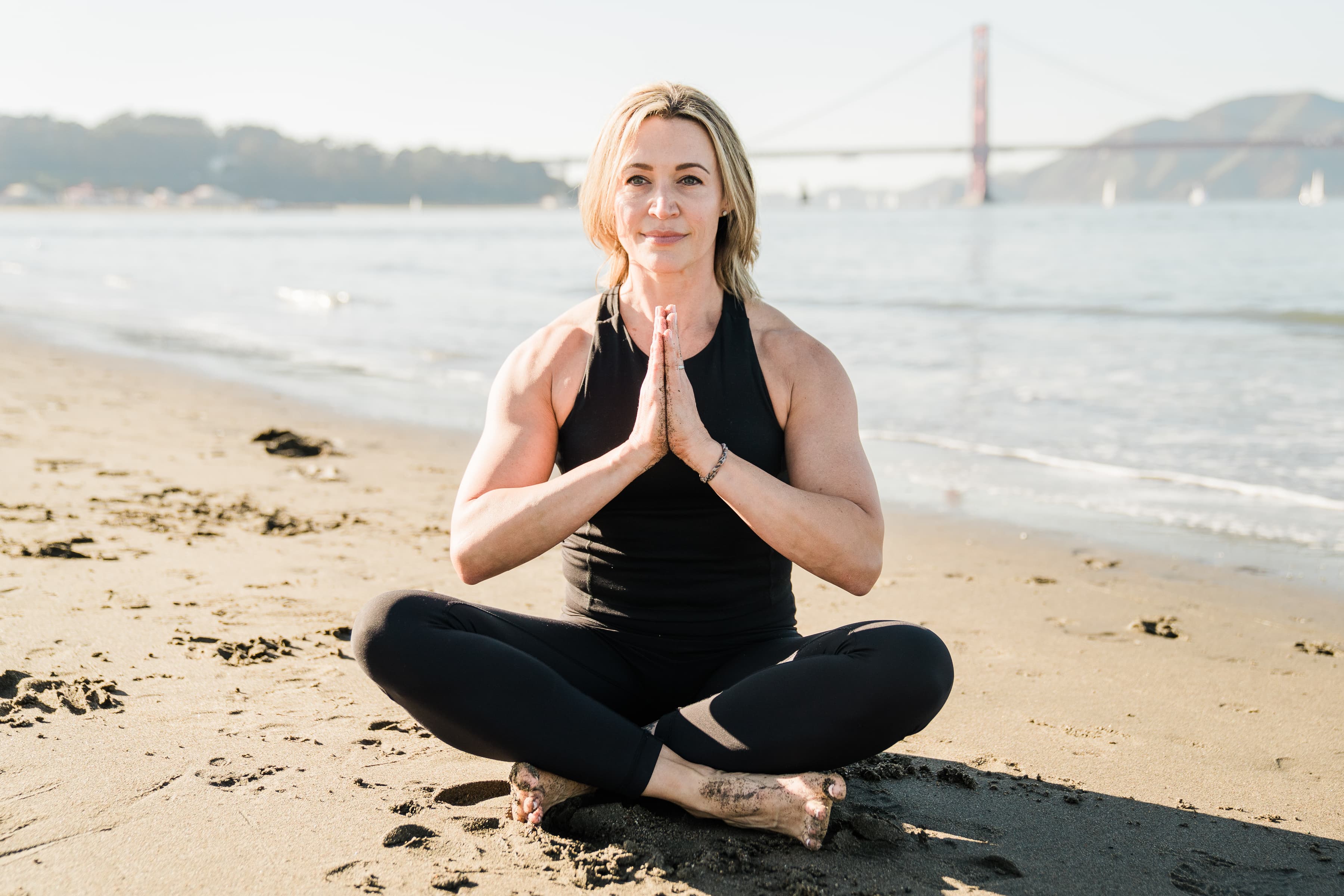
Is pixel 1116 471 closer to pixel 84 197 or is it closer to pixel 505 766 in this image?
pixel 505 766

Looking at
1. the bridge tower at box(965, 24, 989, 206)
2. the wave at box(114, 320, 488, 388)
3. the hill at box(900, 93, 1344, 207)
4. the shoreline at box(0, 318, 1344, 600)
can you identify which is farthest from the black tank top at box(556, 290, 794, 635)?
the hill at box(900, 93, 1344, 207)

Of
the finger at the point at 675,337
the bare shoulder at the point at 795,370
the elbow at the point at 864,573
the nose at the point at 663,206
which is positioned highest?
the nose at the point at 663,206

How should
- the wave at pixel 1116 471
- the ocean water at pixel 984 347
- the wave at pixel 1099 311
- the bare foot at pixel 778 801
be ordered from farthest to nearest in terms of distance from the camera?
1. the wave at pixel 1099 311
2. the ocean water at pixel 984 347
3. the wave at pixel 1116 471
4. the bare foot at pixel 778 801

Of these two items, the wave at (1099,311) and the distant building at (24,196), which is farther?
the distant building at (24,196)

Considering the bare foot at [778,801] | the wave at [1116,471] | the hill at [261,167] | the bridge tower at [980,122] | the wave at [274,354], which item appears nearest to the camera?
the bare foot at [778,801]

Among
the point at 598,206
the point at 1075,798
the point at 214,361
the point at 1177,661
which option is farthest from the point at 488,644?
A: the point at 214,361

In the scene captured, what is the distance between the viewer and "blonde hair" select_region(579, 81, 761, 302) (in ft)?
6.73

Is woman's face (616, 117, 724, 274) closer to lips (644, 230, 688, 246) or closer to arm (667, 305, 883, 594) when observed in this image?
lips (644, 230, 688, 246)

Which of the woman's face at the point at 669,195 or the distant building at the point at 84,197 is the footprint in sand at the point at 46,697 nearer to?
the woman's face at the point at 669,195

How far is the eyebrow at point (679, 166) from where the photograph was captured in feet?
6.76

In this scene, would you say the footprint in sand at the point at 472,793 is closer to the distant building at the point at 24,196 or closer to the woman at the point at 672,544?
the woman at the point at 672,544

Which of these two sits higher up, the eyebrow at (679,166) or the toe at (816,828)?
the eyebrow at (679,166)

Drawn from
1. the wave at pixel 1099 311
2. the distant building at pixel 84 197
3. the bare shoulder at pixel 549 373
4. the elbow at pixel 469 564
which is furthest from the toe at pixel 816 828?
the distant building at pixel 84 197

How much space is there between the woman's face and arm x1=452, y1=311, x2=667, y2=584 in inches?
8.3
